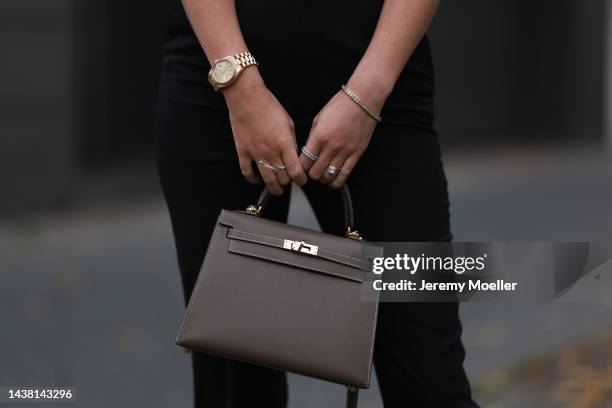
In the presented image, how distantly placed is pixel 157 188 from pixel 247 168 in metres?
4.71

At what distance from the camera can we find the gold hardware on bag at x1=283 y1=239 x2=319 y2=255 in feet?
6.60

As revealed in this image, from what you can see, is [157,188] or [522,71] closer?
[157,188]

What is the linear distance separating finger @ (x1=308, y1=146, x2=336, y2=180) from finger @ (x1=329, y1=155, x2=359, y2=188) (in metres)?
0.03

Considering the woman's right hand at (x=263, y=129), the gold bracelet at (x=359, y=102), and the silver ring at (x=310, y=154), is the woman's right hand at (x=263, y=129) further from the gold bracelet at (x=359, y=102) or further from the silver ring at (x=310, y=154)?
the gold bracelet at (x=359, y=102)

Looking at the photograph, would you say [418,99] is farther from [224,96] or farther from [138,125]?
[138,125]

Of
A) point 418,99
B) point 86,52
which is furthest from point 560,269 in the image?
point 86,52

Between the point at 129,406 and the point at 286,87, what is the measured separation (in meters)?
1.88

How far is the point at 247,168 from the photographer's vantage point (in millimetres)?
2125

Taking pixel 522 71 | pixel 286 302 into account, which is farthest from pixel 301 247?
pixel 522 71

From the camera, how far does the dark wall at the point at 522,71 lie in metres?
8.15

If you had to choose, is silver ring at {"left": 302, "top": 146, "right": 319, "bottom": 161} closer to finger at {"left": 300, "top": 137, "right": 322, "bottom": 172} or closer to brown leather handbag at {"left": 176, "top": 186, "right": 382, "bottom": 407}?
finger at {"left": 300, "top": 137, "right": 322, "bottom": 172}

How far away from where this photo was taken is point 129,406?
11.9ft

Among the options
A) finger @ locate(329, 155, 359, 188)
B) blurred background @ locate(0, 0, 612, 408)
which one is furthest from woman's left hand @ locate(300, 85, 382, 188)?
blurred background @ locate(0, 0, 612, 408)

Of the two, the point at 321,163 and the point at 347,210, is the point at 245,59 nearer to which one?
the point at 321,163
